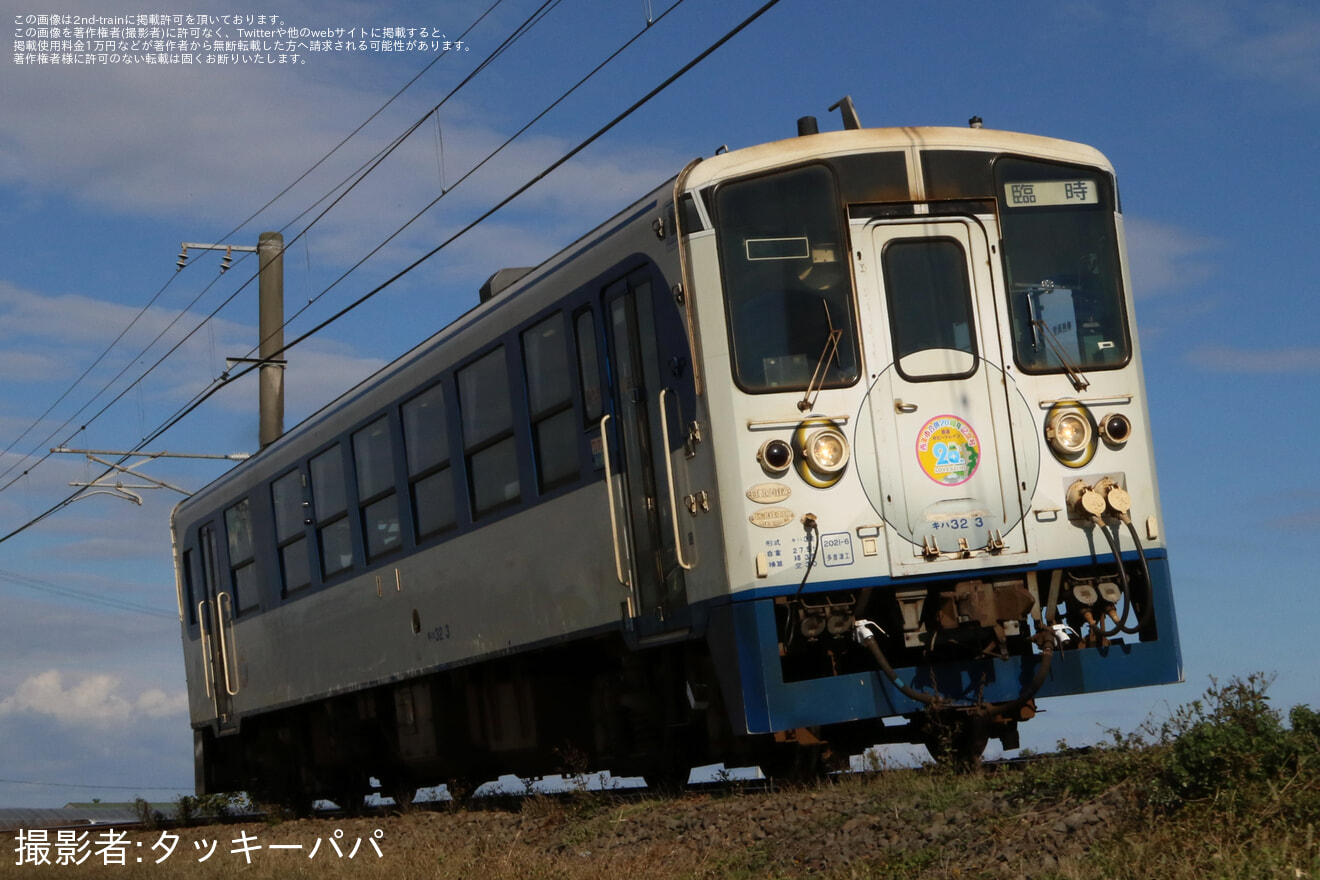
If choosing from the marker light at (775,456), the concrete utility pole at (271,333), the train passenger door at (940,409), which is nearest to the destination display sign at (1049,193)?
the train passenger door at (940,409)

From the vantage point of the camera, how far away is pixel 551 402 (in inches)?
394

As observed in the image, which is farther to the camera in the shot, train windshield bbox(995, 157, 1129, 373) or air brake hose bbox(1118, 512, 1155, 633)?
train windshield bbox(995, 157, 1129, 373)

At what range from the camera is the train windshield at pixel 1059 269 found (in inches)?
345

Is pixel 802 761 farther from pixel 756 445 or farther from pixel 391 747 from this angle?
pixel 391 747

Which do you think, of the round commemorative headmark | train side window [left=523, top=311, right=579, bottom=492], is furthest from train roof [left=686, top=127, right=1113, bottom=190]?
train side window [left=523, top=311, right=579, bottom=492]

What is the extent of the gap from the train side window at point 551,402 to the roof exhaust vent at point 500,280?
4.17 ft

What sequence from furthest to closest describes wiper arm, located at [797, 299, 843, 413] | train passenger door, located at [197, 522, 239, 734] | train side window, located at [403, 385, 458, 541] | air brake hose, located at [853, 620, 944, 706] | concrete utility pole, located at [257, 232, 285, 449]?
concrete utility pole, located at [257, 232, 285, 449]
train passenger door, located at [197, 522, 239, 734]
train side window, located at [403, 385, 458, 541]
wiper arm, located at [797, 299, 843, 413]
air brake hose, located at [853, 620, 944, 706]

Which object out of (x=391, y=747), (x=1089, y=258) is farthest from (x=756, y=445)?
(x=391, y=747)

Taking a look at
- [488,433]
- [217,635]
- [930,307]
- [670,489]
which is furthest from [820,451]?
[217,635]

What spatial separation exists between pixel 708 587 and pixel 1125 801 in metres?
2.76

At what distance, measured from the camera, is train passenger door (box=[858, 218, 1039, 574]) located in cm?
838

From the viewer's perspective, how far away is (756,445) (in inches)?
325

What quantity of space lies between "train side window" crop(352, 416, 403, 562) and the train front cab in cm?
462

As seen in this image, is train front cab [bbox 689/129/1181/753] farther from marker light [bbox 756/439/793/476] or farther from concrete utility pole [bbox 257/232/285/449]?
concrete utility pole [bbox 257/232/285/449]
